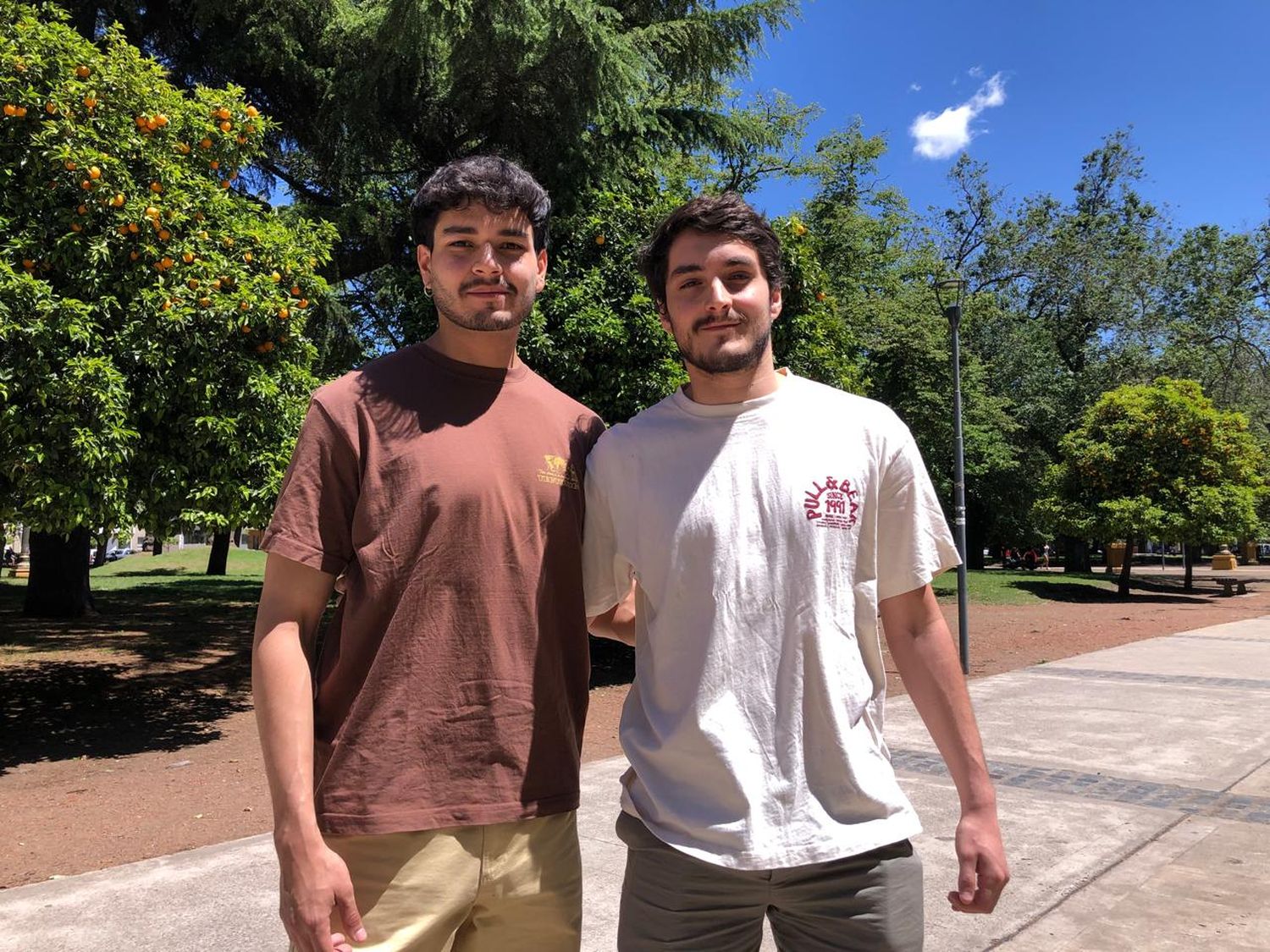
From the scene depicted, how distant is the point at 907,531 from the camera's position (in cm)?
193

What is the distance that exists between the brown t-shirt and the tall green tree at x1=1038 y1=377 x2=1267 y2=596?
2418 centimetres

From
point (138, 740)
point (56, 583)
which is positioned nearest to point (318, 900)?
point (138, 740)

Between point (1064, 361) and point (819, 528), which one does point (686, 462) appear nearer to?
point (819, 528)

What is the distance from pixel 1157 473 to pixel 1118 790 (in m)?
20.6

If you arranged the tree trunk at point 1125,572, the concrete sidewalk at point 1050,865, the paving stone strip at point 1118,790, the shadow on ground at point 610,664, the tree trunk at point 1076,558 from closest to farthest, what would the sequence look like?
the concrete sidewalk at point 1050,865 < the paving stone strip at point 1118,790 < the shadow on ground at point 610,664 < the tree trunk at point 1125,572 < the tree trunk at point 1076,558

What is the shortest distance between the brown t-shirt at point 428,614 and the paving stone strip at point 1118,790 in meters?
4.89

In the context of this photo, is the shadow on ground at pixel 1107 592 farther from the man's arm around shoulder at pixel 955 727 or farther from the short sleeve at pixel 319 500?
the short sleeve at pixel 319 500

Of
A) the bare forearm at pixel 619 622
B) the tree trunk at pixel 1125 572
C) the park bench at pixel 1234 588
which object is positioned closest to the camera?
the bare forearm at pixel 619 622

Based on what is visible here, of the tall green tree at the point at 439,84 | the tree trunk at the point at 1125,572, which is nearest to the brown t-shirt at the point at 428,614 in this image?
the tall green tree at the point at 439,84

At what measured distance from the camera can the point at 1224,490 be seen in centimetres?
2291

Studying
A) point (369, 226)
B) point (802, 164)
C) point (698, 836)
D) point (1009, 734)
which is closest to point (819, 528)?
point (698, 836)

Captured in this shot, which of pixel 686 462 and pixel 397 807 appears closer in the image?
pixel 397 807

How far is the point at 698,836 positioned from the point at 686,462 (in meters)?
0.71

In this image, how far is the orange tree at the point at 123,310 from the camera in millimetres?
6227
